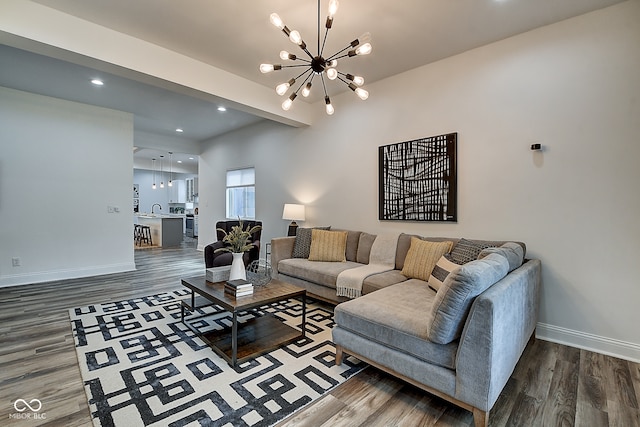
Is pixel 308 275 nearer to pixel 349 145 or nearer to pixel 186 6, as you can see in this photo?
pixel 349 145

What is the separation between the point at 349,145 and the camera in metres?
4.41

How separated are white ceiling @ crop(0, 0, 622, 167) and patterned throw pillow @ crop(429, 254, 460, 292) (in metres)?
2.24

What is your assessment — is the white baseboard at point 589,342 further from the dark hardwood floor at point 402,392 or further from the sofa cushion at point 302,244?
the sofa cushion at point 302,244

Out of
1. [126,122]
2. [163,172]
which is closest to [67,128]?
[126,122]

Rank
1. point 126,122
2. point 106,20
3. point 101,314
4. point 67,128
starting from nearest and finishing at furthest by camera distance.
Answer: point 106,20
point 101,314
point 67,128
point 126,122

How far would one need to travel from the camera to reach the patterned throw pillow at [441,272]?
8.20ft

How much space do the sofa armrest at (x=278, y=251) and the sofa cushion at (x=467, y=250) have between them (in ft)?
7.40

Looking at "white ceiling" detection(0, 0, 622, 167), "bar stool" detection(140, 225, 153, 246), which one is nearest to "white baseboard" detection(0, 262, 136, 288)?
"white ceiling" detection(0, 0, 622, 167)

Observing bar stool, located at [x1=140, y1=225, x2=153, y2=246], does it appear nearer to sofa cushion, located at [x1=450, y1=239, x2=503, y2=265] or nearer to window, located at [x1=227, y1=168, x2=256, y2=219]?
window, located at [x1=227, y1=168, x2=256, y2=219]

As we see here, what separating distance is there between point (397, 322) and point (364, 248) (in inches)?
77.8

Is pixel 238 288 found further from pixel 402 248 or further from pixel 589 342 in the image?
pixel 589 342

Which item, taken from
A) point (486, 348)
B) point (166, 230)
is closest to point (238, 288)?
point (486, 348)

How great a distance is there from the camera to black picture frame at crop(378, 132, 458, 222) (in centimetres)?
338

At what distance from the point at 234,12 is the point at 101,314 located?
11.3 feet
